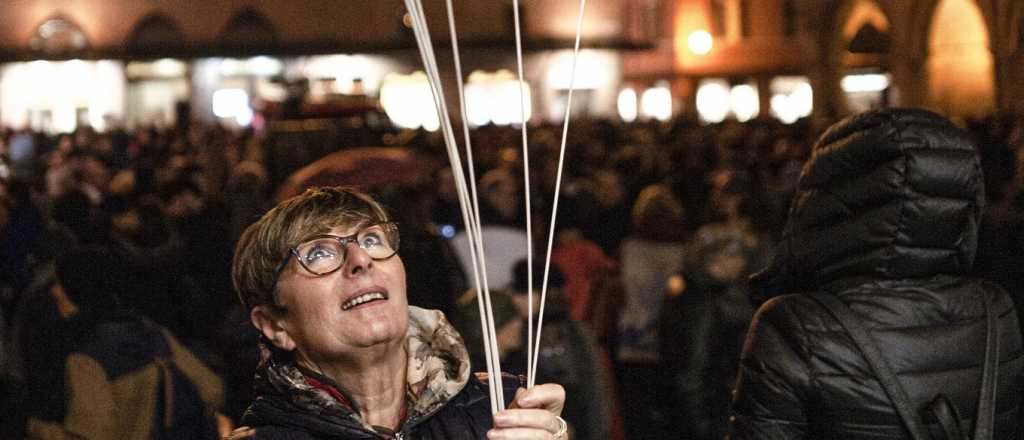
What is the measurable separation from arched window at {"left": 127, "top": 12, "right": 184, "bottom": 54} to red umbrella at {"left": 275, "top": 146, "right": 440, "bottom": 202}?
45214mm

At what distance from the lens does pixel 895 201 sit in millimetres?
3207

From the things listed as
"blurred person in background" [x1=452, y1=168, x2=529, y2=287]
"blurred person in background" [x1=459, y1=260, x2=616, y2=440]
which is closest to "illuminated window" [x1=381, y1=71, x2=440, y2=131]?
"blurred person in background" [x1=452, y1=168, x2=529, y2=287]

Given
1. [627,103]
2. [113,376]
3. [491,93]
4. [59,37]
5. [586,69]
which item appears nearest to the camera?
[113,376]

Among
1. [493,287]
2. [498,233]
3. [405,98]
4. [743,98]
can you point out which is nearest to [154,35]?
[405,98]

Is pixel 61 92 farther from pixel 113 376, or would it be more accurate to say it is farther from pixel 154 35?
pixel 113 376

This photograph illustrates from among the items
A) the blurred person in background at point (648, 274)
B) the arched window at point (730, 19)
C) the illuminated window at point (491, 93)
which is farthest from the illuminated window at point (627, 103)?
the blurred person in background at point (648, 274)

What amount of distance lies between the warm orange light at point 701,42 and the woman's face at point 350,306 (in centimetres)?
4615

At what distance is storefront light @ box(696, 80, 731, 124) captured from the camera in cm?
4972

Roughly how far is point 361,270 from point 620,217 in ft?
23.4

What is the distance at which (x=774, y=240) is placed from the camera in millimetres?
6793

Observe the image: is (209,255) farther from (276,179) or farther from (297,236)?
(276,179)

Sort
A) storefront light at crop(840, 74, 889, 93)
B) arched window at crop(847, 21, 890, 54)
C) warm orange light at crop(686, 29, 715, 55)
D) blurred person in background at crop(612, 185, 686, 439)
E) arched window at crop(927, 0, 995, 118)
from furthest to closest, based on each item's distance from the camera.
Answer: warm orange light at crop(686, 29, 715, 55) < storefront light at crop(840, 74, 889, 93) < arched window at crop(847, 21, 890, 54) < arched window at crop(927, 0, 995, 118) < blurred person in background at crop(612, 185, 686, 439)

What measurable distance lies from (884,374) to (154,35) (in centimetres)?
5275

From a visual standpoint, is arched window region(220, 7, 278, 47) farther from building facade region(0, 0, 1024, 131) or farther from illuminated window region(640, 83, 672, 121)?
illuminated window region(640, 83, 672, 121)
